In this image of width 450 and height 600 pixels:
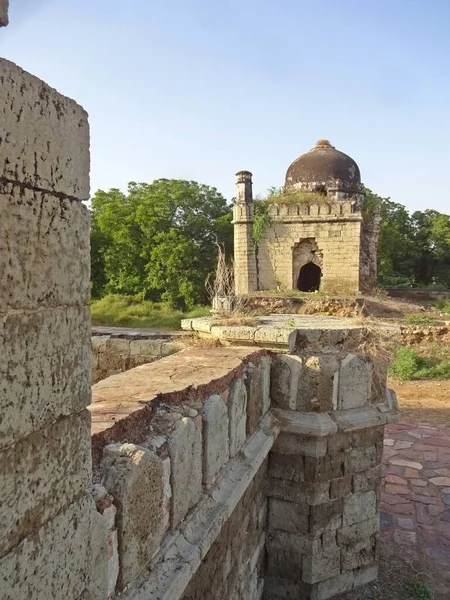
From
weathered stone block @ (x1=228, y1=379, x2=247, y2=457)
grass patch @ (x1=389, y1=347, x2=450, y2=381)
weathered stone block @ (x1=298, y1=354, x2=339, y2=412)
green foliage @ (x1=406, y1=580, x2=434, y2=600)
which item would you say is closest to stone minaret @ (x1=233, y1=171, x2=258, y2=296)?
grass patch @ (x1=389, y1=347, x2=450, y2=381)

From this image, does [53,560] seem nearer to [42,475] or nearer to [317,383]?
[42,475]

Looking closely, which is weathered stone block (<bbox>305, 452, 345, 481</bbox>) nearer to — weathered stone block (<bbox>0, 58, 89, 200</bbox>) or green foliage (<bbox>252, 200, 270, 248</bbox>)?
weathered stone block (<bbox>0, 58, 89, 200</bbox>)

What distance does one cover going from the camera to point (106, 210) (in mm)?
24359

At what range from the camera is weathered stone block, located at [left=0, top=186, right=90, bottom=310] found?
1000 mm

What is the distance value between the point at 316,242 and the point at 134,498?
55.0ft

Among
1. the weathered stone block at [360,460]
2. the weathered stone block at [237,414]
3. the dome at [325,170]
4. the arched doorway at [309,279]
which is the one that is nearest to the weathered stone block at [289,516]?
the weathered stone block at [360,460]

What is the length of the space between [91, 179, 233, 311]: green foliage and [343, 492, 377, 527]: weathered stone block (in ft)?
58.4

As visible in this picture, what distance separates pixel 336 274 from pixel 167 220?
10.4 metres

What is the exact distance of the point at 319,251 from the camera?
17734 millimetres

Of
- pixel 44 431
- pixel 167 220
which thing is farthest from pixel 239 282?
pixel 44 431

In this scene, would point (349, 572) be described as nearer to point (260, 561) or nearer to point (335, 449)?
point (260, 561)

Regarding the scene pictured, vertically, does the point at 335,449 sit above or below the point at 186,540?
below

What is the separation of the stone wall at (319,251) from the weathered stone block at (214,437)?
50.7 feet

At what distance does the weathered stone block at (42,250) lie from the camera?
1.00 m
